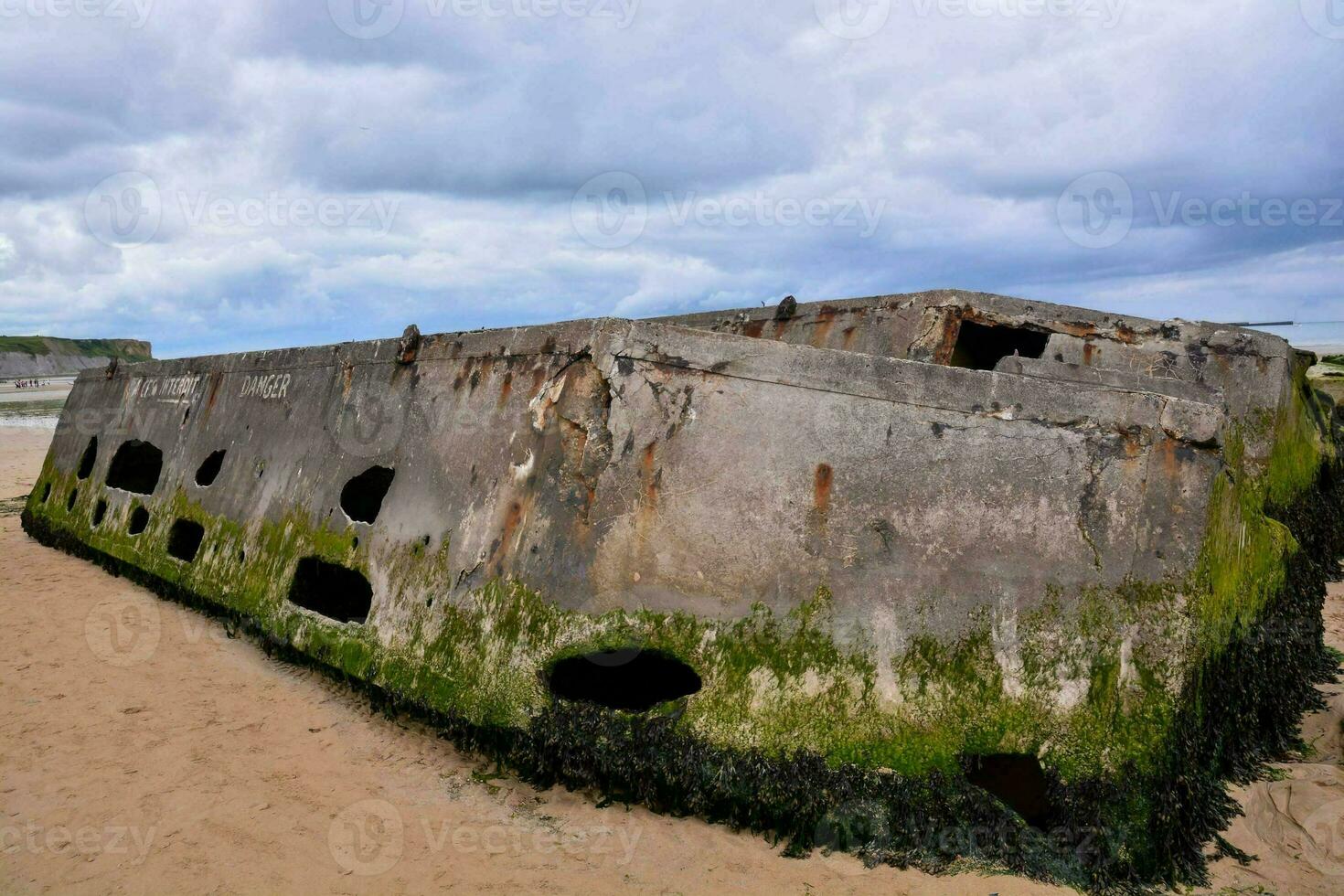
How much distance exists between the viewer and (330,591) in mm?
5539

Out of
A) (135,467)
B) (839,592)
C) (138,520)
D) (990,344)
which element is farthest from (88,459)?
(990,344)

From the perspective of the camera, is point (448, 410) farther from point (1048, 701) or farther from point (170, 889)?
point (1048, 701)

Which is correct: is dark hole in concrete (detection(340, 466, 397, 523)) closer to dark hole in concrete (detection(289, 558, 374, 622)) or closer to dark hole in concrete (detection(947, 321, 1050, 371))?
dark hole in concrete (detection(289, 558, 374, 622))

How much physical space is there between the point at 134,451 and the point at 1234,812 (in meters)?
9.10

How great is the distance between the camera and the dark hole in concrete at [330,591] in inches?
207

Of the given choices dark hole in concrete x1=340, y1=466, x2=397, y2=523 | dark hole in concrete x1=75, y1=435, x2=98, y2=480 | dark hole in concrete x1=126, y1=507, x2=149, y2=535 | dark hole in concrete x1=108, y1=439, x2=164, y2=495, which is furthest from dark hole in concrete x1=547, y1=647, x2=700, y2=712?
dark hole in concrete x1=75, y1=435, x2=98, y2=480

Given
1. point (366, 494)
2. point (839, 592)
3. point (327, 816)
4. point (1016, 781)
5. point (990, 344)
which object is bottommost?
point (327, 816)

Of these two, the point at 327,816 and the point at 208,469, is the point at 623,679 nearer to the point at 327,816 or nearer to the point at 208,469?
the point at 327,816

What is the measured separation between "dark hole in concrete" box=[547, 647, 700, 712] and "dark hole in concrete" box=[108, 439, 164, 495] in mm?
6176

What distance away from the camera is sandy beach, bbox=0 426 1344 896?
3027mm

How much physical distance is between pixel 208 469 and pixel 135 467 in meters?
2.31

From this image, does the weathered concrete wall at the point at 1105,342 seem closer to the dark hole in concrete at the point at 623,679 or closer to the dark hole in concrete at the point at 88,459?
the dark hole in concrete at the point at 623,679

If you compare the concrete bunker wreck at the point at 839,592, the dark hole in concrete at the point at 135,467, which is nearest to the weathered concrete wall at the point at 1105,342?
the concrete bunker wreck at the point at 839,592

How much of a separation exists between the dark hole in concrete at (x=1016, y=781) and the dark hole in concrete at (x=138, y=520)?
685 cm
